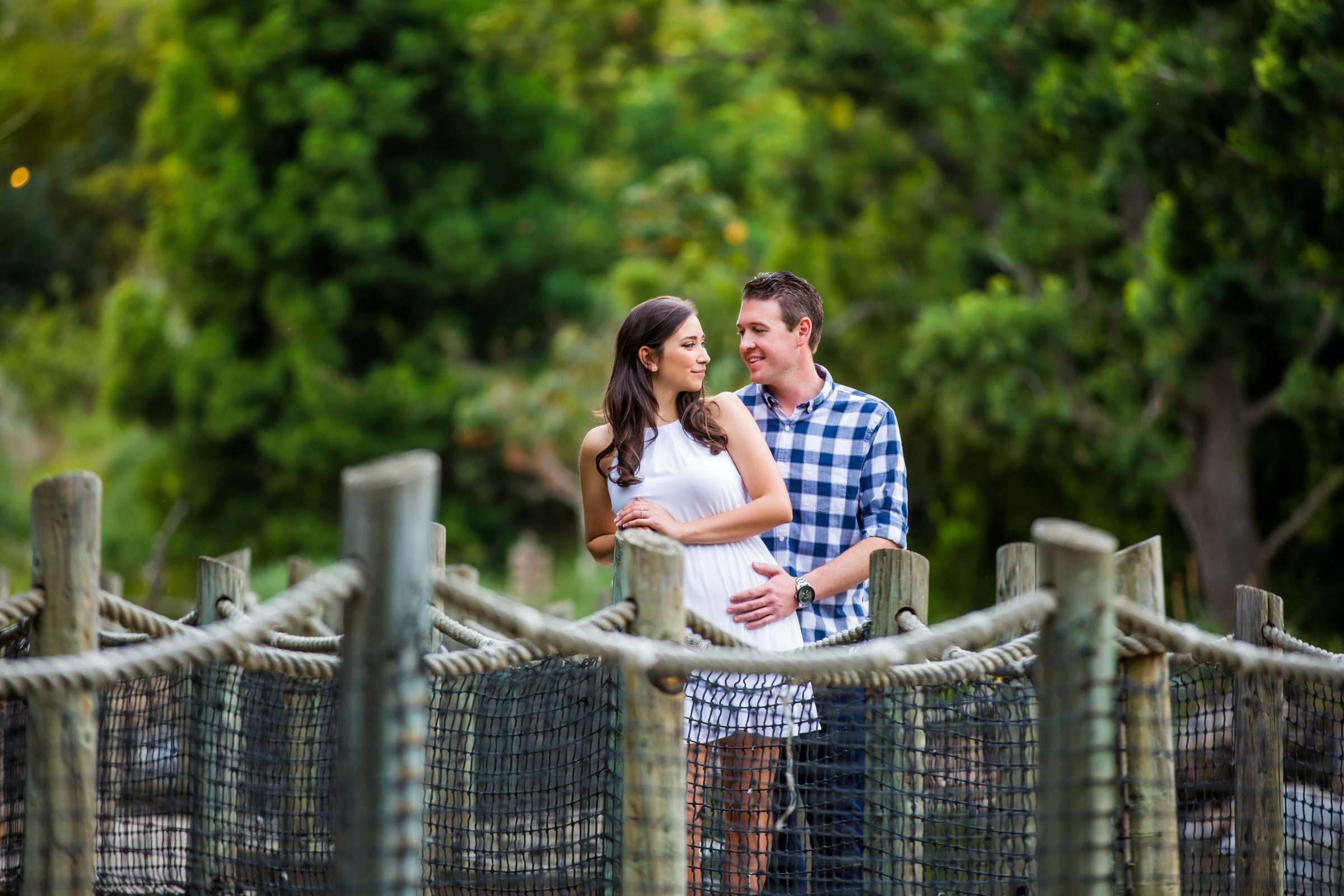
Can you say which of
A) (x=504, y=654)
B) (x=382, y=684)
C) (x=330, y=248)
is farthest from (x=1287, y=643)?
(x=330, y=248)

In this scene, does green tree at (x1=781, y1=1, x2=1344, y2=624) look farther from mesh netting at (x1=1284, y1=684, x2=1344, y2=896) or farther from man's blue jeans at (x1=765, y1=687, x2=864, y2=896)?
man's blue jeans at (x1=765, y1=687, x2=864, y2=896)

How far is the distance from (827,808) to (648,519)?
106cm

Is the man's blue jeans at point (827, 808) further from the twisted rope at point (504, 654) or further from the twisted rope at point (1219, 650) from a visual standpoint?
the twisted rope at point (1219, 650)

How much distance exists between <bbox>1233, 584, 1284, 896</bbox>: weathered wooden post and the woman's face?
197 cm

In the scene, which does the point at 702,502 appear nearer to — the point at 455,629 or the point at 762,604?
the point at 762,604

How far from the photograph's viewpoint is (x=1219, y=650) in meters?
2.78

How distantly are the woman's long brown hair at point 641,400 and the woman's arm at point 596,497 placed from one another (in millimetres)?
29

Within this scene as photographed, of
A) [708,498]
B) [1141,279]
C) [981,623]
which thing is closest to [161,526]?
[1141,279]

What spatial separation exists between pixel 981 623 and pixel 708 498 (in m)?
1.14

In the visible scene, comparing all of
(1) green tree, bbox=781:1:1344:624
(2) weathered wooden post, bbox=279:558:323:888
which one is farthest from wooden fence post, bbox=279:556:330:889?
(1) green tree, bbox=781:1:1344:624

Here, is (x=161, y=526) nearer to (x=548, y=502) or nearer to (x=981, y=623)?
(x=548, y=502)

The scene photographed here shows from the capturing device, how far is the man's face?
Answer: 4016 millimetres

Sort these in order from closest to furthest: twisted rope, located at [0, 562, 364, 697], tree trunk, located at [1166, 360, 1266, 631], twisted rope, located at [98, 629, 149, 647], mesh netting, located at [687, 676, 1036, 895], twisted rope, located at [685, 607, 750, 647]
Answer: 1. twisted rope, located at [0, 562, 364, 697]
2. twisted rope, located at [685, 607, 750, 647]
3. mesh netting, located at [687, 676, 1036, 895]
4. twisted rope, located at [98, 629, 149, 647]
5. tree trunk, located at [1166, 360, 1266, 631]

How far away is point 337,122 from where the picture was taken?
16188 millimetres
